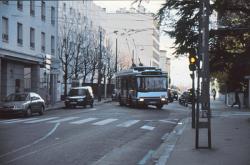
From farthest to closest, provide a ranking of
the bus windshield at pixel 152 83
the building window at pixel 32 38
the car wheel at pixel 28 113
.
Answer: the building window at pixel 32 38 < the bus windshield at pixel 152 83 < the car wheel at pixel 28 113

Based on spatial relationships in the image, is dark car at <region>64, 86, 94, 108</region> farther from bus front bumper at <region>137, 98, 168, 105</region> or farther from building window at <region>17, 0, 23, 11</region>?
building window at <region>17, 0, 23, 11</region>

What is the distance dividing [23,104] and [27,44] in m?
14.5

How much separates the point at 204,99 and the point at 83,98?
31.8 metres

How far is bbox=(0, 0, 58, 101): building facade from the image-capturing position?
1575 inches

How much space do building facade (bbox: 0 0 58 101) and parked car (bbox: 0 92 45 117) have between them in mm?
→ 6166

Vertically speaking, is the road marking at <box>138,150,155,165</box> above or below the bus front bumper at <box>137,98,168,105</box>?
below

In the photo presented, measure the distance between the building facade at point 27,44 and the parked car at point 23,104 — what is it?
6166mm

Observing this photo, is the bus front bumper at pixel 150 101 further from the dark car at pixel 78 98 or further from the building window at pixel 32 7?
the building window at pixel 32 7

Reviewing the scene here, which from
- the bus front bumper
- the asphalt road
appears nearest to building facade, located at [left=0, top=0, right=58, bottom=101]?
the bus front bumper

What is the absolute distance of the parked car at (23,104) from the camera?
31.0 m

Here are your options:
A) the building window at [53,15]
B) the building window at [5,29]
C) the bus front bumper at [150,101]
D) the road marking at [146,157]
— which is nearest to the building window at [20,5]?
the building window at [5,29]

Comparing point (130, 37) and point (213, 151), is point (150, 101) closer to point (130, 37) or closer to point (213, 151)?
point (213, 151)

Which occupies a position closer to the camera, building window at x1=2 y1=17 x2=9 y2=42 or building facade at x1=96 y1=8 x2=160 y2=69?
building window at x1=2 y1=17 x2=9 y2=42

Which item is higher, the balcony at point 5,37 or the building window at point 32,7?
the building window at point 32,7
